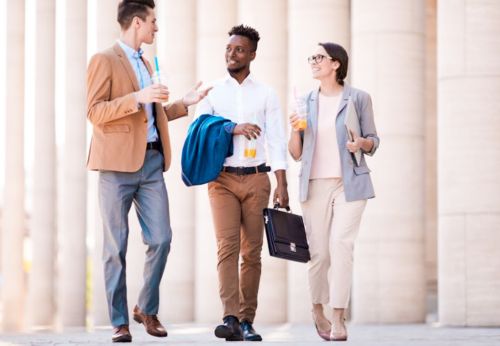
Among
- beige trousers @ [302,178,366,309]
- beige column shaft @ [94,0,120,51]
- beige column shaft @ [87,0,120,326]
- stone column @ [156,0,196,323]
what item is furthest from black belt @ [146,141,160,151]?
beige column shaft @ [94,0,120,51]

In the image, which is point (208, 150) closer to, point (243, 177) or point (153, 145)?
Result: point (243, 177)

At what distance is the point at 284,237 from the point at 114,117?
65.4 inches

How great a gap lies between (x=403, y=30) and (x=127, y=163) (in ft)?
28.6

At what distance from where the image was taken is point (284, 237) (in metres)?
10.9

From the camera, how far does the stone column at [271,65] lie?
69.1ft

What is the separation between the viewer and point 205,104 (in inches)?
441

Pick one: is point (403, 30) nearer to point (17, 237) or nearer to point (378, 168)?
point (378, 168)

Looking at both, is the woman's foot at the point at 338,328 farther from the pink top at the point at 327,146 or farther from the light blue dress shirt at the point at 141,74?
the light blue dress shirt at the point at 141,74

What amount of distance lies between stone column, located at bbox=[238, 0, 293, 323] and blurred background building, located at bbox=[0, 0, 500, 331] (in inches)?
0.8

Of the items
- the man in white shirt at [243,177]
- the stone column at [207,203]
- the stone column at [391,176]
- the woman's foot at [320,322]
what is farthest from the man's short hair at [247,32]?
the stone column at [207,203]

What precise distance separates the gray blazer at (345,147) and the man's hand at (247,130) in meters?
0.41

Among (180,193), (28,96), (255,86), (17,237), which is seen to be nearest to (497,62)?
(255,86)

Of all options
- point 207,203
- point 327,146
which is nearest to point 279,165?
point 327,146

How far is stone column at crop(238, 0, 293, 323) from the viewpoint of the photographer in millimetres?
21047
